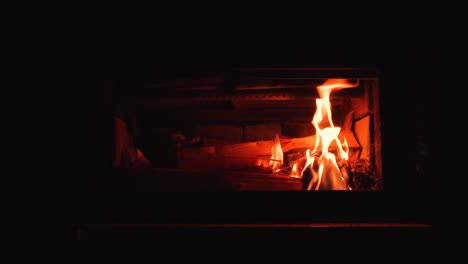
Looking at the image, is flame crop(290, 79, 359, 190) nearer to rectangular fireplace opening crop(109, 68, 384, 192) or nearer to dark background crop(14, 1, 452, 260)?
rectangular fireplace opening crop(109, 68, 384, 192)

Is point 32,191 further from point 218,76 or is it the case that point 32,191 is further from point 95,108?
point 218,76

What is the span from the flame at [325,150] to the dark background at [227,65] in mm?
166

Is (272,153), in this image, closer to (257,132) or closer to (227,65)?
(257,132)

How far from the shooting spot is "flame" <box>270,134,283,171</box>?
2.10 m

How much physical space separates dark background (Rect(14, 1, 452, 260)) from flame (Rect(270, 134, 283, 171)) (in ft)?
1.02

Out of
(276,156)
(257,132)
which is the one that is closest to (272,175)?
(276,156)

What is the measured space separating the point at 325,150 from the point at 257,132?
50 centimetres

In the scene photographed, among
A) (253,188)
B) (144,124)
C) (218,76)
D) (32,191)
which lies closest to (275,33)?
(218,76)

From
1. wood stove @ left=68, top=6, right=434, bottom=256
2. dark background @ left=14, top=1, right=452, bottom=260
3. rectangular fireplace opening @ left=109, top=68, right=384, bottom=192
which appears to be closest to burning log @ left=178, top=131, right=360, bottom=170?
rectangular fireplace opening @ left=109, top=68, right=384, bottom=192

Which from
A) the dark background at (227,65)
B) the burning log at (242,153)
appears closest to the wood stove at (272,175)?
the dark background at (227,65)

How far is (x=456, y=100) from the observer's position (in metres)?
1.79

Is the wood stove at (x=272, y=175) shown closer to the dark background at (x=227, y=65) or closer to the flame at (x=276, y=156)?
the dark background at (x=227, y=65)

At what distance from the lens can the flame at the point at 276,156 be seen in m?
2.10

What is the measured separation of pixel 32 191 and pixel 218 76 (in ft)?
2.85
